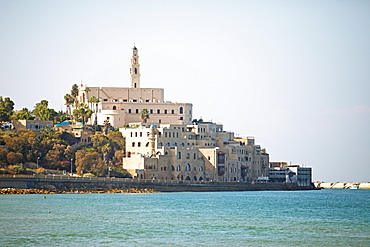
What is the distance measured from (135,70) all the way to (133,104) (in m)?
7.34

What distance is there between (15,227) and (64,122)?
262ft

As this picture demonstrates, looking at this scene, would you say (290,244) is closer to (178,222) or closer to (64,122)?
(178,222)

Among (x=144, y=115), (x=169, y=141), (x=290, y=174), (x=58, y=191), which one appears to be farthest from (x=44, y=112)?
(x=290, y=174)

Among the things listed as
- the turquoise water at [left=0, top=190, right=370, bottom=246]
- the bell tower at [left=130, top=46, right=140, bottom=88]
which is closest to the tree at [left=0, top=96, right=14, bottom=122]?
the bell tower at [left=130, top=46, right=140, bottom=88]

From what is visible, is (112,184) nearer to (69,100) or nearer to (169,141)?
(169,141)

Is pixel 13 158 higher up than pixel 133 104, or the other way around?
pixel 133 104

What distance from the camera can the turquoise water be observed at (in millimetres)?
50219

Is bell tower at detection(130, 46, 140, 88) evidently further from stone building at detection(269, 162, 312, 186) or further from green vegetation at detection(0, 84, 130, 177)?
stone building at detection(269, 162, 312, 186)

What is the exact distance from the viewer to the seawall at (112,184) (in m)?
102

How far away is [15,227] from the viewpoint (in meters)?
56.1

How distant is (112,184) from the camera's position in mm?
112625

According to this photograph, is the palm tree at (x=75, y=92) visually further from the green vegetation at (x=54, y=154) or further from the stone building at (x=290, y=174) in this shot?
the stone building at (x=290, y=174)

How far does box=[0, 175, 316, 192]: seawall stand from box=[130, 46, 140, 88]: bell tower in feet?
101

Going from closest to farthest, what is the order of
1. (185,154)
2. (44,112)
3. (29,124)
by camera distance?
(185,154)
(29,124)
(44,112)
